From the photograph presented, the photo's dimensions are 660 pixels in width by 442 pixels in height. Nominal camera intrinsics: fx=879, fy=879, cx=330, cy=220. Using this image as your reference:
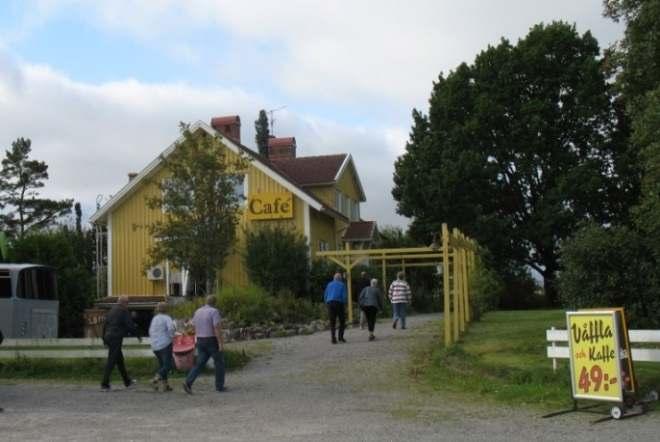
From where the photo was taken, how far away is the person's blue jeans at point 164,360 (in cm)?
1472

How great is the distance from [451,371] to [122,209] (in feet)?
84.5

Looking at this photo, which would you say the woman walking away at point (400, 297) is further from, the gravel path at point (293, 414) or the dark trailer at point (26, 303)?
the dark trailer at point (26, 303)

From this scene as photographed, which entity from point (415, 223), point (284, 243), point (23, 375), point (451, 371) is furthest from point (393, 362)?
point (415, 223)

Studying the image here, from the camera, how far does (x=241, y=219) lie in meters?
36.7

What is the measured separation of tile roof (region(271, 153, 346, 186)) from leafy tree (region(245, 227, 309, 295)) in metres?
8.92

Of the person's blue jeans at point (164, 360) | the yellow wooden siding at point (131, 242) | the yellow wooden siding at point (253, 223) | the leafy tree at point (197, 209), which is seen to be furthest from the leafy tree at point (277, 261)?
the person's blue jeans at point (164, 360)

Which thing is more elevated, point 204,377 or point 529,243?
point 529,243

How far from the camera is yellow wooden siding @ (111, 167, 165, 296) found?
37688 millimetres

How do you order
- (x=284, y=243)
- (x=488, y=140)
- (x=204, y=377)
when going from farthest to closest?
(x=488, y=140) < (x=284, y=243) < (x=204, y=377)

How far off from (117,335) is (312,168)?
29.1 meters

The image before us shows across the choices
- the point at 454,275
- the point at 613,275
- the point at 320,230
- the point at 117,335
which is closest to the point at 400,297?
the point at 454,275

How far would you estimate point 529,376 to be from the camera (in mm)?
13719

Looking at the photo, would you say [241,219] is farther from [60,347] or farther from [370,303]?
[60,347]

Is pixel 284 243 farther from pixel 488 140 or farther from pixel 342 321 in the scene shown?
pixel 488 140
